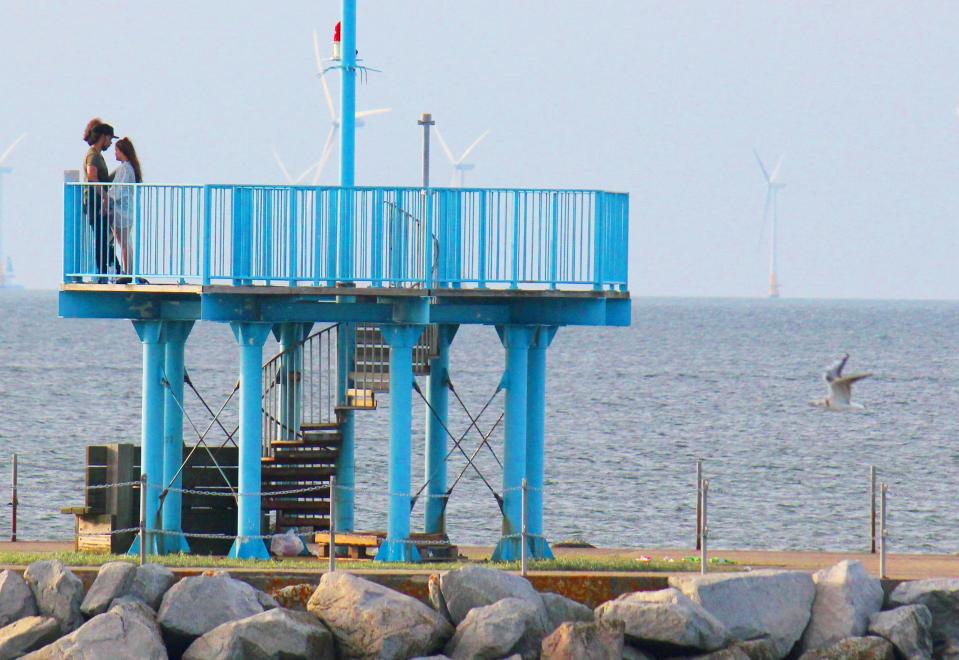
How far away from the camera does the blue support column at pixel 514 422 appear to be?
25.1 metres

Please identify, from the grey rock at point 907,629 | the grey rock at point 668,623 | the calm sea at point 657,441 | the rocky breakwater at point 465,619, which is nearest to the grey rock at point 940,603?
the rocky breakwater at point 465,619

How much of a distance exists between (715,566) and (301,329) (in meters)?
6.73

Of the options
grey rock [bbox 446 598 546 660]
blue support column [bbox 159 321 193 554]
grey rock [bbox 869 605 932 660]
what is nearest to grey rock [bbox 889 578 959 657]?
grey rock [bbox 869 605 932 660]

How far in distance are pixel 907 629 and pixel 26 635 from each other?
9.06 metres

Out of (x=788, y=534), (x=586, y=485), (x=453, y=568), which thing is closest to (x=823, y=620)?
(x=453, y=568)

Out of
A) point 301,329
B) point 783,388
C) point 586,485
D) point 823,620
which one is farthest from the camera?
point 783,388

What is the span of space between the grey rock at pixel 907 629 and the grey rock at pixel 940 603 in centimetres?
27

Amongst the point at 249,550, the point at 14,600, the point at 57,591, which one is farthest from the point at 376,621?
the point at 249,550

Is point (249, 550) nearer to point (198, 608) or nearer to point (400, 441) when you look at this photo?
point (400, 441)

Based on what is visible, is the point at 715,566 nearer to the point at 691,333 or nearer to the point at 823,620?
the point at 823,620

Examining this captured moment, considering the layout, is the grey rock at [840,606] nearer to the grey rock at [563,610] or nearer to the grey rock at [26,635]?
the grey rock at [563,610]

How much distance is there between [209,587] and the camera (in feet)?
68.5

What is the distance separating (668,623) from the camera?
20.5 meters

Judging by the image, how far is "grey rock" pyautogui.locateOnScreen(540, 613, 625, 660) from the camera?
65.5 ft
